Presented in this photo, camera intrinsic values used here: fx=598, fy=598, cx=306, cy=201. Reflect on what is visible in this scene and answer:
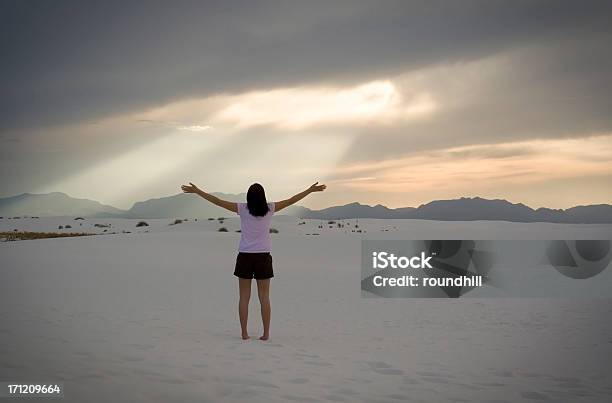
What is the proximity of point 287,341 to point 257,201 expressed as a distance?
2.26m

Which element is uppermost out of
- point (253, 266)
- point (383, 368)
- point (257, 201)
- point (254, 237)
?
point (257, 201)

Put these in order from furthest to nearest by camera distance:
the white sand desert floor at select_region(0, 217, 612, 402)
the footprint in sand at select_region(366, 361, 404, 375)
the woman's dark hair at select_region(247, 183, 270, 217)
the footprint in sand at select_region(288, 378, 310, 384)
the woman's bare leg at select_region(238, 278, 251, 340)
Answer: the woman's bare leg at select_region(238, 278, 251, 340) → the woman's dark hair at select_region(247, 183, 270, 217) → the footprint in sand at select_region(366, 361, 404, 375) → the footprint in sand at select_region(288, 378, 310, 384) → the white sand desert floor at select_region(0, 217, 612, 402)

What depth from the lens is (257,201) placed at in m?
8.70

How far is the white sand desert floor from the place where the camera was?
21.1 ft

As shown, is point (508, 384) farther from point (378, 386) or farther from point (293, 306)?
point (293, 306)

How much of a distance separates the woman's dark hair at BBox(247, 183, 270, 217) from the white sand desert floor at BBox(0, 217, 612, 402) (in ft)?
6.32

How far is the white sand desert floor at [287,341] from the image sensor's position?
6.42m

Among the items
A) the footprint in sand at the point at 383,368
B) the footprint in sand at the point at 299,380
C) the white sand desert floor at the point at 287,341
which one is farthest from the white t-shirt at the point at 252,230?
the footprint in sand at the point at 299,380

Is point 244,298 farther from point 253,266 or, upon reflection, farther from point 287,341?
point 287,341

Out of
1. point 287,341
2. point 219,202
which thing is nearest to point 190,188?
point 219,202

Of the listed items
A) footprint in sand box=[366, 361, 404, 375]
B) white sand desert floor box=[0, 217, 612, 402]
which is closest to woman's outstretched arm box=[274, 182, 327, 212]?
white sand desert floor box=[0, 217, 612, 402]

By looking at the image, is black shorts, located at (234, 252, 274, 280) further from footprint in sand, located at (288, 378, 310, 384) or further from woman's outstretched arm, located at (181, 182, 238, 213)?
footprint in sand, located at (288, 378, 310, 384)

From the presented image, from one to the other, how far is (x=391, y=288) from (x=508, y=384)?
941cm

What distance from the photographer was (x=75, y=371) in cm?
645
